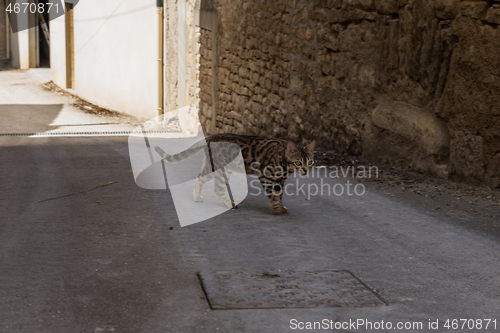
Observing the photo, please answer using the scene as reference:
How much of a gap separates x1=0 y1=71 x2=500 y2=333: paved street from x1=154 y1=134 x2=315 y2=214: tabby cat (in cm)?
27

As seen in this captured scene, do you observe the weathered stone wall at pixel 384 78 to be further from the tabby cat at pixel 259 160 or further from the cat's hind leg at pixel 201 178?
the cat's hind leg at pixel 201 178

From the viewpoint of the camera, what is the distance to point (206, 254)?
4.13 metres

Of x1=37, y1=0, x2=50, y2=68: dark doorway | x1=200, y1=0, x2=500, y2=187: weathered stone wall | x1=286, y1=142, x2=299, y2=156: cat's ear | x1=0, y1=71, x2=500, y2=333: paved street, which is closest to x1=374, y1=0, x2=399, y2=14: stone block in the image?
x1=200, y1=0, x2=500, y2=187: weathered stone wall

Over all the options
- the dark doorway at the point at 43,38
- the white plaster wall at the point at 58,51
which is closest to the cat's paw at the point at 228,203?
the white plaster wall at the point at 58,51

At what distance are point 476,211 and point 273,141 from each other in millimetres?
1946

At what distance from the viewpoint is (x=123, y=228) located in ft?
15.4

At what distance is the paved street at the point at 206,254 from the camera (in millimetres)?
3168

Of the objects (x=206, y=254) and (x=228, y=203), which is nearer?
(x=206, y=254)

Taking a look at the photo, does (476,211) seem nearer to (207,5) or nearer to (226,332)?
(226,332)

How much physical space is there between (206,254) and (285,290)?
829 mm

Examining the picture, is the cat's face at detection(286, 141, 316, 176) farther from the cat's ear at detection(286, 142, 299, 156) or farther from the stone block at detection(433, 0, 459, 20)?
the stone block at detection(433, 0, 459, 20)

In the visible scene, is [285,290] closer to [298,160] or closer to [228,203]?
[298,160]

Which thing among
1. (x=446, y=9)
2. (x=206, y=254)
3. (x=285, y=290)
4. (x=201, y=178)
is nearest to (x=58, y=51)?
(x=201, y=178)

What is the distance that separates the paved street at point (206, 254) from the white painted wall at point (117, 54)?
300 inches
